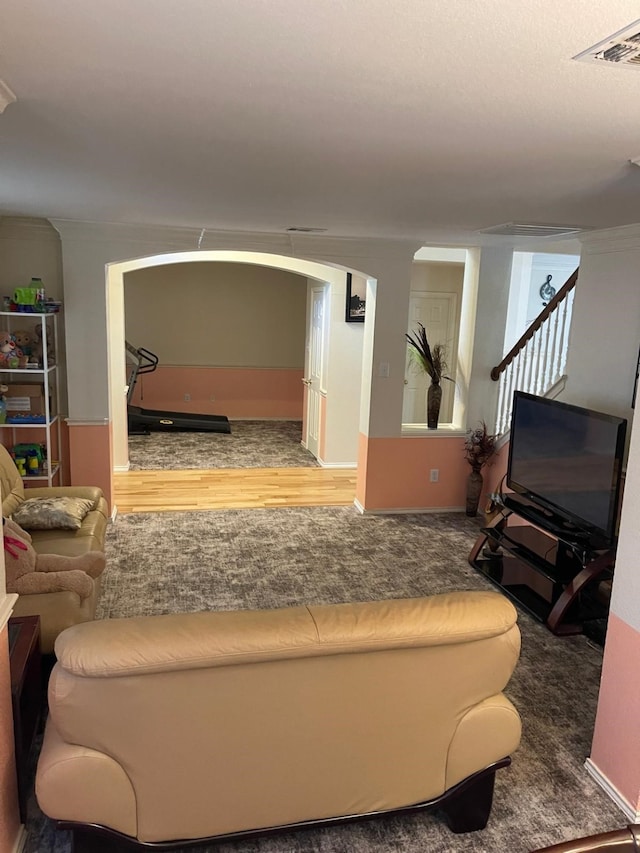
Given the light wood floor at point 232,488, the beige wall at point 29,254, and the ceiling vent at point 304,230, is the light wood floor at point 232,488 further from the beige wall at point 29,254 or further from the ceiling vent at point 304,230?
the ceiling vent at point 304,230

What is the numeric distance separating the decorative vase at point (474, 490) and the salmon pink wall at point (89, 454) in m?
2.95

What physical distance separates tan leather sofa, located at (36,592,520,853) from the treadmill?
21.7ft

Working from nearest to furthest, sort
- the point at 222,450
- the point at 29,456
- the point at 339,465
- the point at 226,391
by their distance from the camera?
1. the point at 29,456
2. the point at 339,465
3. the point at 222,450
4. the point at 226,391

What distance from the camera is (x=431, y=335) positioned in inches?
289

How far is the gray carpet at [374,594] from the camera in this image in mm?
2014

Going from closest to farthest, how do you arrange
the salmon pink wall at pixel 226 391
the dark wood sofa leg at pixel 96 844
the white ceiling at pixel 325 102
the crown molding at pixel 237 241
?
the white ceiling at pixel 325 102, the dark wood sofa leg at pixel 96 844, the crown molding at pixel 237 241, the salmon pink wall at pixel 226 391

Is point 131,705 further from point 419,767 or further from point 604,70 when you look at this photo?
point 604,70

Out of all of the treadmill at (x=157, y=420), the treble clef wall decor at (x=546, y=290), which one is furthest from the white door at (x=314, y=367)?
the treble clef wall decor at (x=546, y=290)

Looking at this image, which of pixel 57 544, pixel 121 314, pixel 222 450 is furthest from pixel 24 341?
pixel 222 450

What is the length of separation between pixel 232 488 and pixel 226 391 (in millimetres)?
3796

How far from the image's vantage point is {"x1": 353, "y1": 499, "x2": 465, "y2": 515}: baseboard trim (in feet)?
17.6

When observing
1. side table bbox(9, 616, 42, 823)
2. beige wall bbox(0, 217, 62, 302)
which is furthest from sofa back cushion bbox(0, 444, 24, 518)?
beige wall bbox(0, 217, 62, 302)

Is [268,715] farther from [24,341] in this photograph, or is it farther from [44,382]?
[24,341]

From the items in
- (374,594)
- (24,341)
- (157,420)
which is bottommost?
(374,594)
